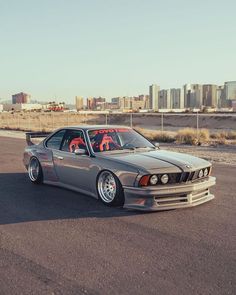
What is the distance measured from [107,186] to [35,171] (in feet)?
8.79

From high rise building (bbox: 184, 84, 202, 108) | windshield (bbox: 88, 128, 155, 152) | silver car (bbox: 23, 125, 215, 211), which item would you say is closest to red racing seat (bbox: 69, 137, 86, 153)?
silver car (bbox: 23, 125, 215, 211)

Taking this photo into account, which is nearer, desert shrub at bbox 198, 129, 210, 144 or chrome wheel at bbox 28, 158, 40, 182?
chrome wheel at bbox 28, 158, 40, 182

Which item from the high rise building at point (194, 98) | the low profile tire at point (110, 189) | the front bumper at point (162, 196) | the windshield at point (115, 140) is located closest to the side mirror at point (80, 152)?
the windshield at point (115, 140)

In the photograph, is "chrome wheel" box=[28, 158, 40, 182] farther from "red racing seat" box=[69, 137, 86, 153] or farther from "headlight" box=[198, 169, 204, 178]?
"headlight" box=[198, 169, 204, 178]

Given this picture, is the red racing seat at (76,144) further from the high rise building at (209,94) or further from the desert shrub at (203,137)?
the high rise building at (209,94)

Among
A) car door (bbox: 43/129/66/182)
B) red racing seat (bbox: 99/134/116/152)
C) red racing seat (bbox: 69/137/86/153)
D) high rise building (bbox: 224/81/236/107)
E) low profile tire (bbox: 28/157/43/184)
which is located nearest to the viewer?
red racing seat (bbox: 99/134/116/152)

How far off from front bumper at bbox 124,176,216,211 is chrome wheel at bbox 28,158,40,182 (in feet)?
10.1

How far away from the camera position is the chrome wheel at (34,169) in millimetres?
9305

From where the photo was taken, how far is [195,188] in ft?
22.2

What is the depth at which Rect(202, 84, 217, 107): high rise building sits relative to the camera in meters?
191

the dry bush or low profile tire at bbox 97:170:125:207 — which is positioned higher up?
low profile tire at bbox 97:170:125:207

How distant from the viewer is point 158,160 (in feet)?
23.0

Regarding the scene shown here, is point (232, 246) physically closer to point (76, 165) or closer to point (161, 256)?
point (161, 256)

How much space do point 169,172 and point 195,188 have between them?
492 millimetres
